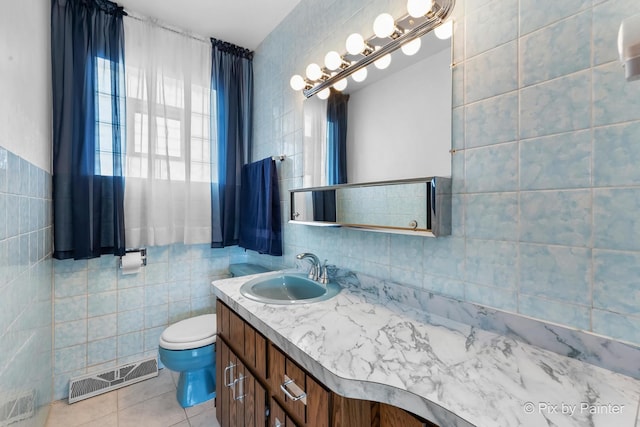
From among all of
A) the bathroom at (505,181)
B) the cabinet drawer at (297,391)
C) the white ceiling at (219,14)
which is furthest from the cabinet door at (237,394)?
the white ceiling at (219,14)

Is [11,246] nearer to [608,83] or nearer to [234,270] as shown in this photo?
[234,270]

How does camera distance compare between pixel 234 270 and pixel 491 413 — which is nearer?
pixel 491 413

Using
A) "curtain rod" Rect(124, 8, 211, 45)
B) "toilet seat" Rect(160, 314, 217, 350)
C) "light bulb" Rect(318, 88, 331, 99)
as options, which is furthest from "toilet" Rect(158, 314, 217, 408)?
"curtain rod" Rect(124, 8, 211, 45)

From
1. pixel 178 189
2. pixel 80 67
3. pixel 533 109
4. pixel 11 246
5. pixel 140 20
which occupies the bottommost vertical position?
pixel 11 246

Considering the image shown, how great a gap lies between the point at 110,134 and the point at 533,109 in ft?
7.35

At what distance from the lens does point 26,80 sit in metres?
1.14

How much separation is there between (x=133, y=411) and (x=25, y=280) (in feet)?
3.59

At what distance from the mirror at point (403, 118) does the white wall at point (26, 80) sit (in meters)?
1.26

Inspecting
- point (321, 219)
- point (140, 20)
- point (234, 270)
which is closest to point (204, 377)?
point (234, 270)

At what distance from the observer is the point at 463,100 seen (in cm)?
98

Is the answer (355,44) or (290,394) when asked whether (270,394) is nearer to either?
(290,394)

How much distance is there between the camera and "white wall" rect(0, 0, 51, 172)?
89 centimetres

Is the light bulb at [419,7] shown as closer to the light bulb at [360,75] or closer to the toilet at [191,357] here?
the light bulb at [360,75]

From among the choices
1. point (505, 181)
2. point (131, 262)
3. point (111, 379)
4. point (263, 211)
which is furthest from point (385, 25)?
point (111, 379)
